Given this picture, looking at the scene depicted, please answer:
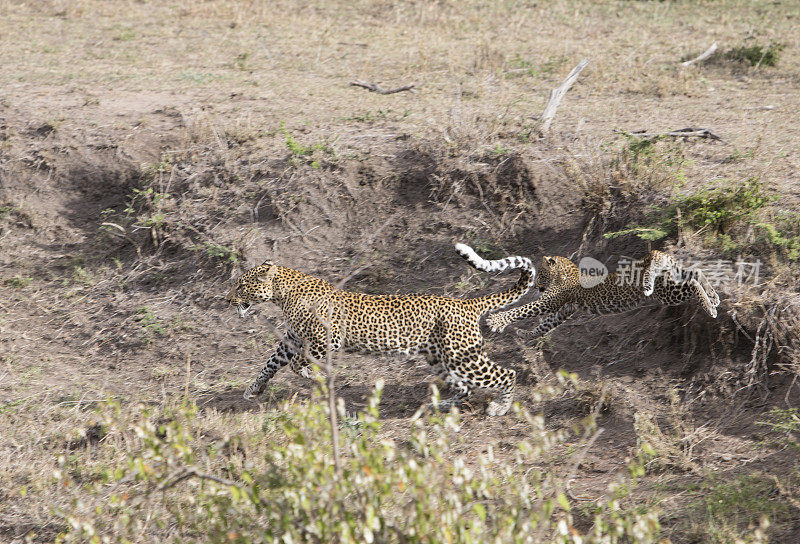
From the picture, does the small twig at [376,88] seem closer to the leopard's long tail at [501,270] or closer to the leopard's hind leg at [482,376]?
the leopard's long tail at [501,270]

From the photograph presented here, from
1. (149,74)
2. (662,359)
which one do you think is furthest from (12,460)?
(149,74)

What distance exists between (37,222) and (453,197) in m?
5.31

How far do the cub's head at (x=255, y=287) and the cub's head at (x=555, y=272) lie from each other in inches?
106

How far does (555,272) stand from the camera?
27.6 ft

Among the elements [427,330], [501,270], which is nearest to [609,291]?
[501,270]

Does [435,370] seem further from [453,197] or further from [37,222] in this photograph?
[37,222]

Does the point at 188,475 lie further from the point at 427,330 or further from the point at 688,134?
the point at 688,134

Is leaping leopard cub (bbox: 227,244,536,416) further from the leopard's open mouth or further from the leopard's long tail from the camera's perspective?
the leopard's open mouth

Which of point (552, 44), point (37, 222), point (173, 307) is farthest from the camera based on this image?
point (552, 44)

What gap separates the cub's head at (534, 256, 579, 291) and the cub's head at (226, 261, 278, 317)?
2.69m

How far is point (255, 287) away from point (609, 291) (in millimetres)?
3338

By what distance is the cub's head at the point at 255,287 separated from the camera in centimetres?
785

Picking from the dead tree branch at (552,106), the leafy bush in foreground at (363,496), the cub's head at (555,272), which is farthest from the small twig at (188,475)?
the dead tree branch at (552,106)

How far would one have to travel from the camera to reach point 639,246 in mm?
8500
